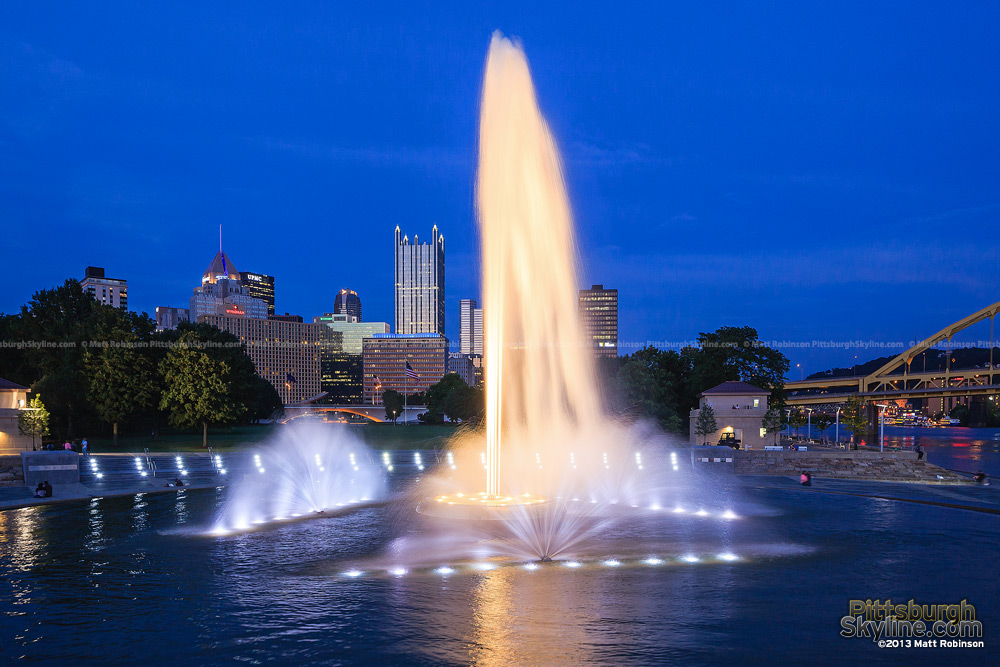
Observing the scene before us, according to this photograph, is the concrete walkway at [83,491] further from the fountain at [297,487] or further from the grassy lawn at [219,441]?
the grassy lawn at [219,441]

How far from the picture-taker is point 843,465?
43844 millimetres

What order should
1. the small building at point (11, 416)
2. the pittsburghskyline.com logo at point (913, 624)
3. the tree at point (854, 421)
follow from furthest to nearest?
the tree at point (854, 421)
the small building at point (11, 416)
the pittsburghskyline.com logo at point (913, 624)

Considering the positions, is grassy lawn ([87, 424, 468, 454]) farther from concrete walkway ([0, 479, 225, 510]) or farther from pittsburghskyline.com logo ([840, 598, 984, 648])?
pittsburghskyline.com logo ([840, 598, 984, 648])

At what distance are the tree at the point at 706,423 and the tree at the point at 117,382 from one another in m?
46.8

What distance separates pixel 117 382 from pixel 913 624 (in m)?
62.0

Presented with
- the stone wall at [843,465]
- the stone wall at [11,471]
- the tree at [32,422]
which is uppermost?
the tree at [32,422]

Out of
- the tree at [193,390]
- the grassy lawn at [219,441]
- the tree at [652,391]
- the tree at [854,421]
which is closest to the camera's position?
the tree at [193,390]

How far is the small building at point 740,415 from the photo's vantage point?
58219 millimetres

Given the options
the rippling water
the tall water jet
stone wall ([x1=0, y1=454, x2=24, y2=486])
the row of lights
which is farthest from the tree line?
the row of lights

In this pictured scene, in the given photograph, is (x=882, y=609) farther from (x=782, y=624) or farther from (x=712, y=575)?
(x=712, y=575)

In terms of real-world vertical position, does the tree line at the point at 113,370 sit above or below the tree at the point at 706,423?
above

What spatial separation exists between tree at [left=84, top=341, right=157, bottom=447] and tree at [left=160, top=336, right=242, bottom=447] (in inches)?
159

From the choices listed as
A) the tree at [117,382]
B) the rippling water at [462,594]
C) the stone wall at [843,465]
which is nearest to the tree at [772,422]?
the stone wall at [843,465]

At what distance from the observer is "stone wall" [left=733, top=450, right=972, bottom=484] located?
42.7 meters
